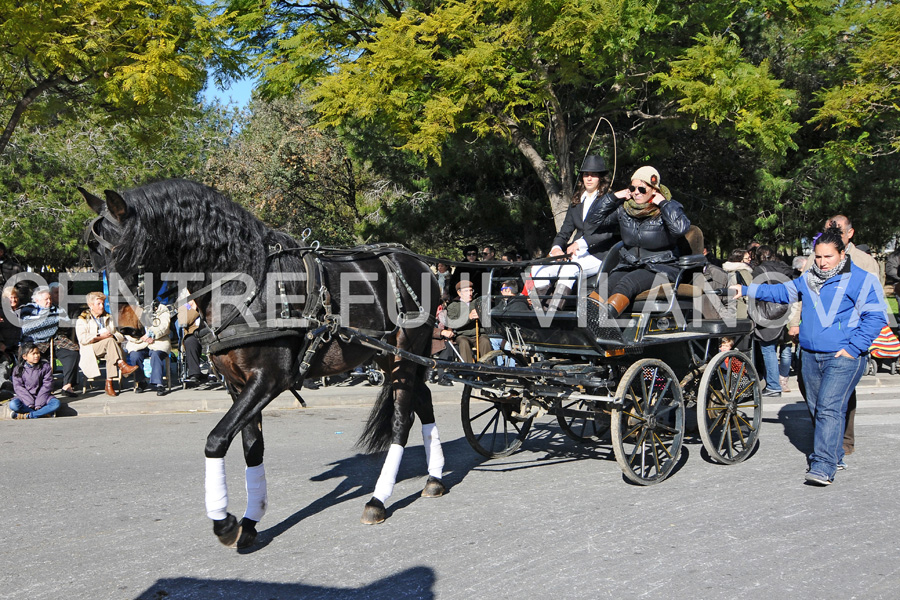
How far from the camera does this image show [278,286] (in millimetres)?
4941

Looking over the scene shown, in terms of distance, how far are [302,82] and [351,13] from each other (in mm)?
1750

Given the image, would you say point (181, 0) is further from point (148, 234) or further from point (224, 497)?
point (224, 497)

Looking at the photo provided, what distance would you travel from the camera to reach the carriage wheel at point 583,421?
6184 mm

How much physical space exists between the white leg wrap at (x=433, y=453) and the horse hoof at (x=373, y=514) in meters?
0.76

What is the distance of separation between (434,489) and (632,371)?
1674 mm

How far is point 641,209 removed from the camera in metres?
6.45

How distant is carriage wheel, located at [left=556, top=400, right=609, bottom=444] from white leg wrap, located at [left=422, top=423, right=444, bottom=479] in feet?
3.42

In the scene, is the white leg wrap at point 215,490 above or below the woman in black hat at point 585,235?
below

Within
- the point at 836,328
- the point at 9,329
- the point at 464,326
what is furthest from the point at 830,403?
the point at 9,329

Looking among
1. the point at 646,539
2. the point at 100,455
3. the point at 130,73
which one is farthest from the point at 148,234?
the point at 130,73

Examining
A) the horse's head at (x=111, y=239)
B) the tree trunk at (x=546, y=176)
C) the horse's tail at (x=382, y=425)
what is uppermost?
the tree trunk at (x=546, y=176)

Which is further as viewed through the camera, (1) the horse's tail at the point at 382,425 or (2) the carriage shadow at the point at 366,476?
(1) the horse's tail at the point at 382,425

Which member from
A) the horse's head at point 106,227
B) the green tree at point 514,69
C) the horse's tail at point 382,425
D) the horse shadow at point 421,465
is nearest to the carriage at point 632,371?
the horse shadow at point 421,465

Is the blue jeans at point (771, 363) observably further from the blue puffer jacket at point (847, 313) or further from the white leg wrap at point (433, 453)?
the white leg wrap at point (433, 453)
